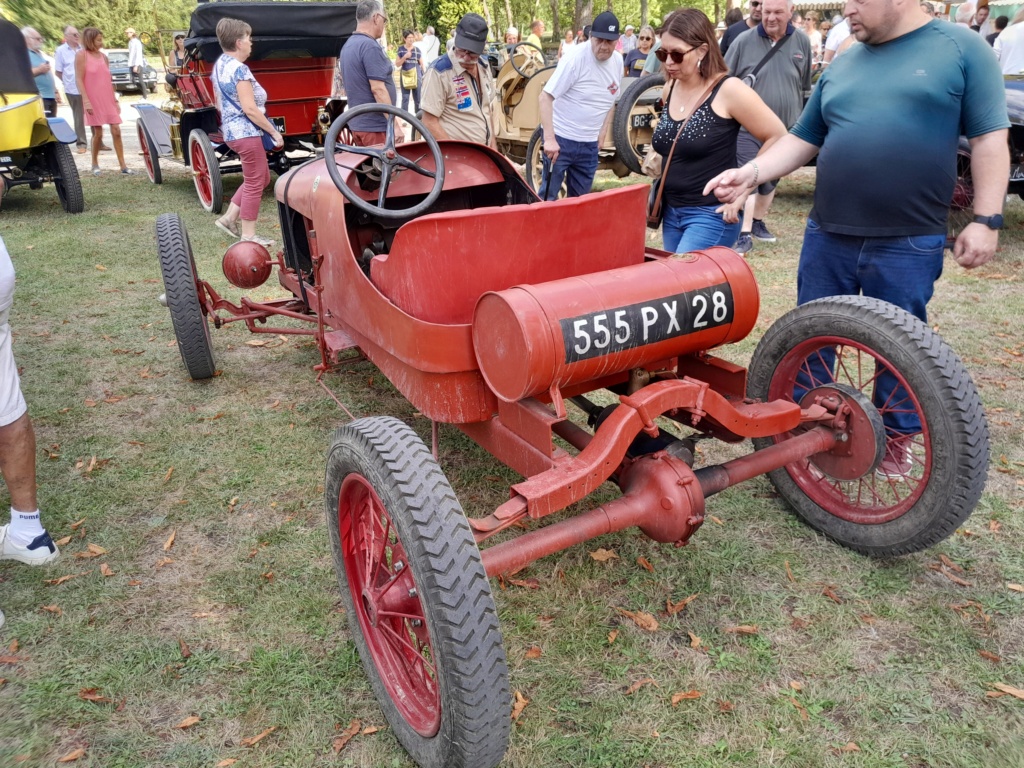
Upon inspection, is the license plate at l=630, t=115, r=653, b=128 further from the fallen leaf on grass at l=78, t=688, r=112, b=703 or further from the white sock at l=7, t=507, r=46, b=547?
the fallen leaf on grass at l=78, t=688, r=112, b=703

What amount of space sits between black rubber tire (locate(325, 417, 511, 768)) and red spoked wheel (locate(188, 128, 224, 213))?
7472mm

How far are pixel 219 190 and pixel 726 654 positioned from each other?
26.1 ft

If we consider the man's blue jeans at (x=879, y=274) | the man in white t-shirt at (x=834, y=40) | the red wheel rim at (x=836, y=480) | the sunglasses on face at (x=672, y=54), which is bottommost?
the red wheel rim at (x=836, y=480)

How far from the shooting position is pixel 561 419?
2.33m

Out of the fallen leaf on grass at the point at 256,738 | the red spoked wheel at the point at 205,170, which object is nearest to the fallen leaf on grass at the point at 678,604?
the fallen leaf on grass at the point at 256,738

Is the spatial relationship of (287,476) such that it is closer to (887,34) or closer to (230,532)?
(230,532)

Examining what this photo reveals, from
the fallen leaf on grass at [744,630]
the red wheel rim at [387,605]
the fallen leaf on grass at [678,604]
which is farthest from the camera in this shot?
the fallen leaf on grass at [678,604]

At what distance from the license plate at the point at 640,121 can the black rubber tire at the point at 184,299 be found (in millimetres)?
6283

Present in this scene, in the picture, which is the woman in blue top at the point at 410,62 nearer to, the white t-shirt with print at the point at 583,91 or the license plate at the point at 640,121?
the license plate at the point at 640,121

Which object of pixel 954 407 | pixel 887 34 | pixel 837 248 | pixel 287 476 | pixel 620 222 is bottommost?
pixel 287 476

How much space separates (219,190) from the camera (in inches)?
334

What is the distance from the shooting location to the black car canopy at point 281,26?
327 inches

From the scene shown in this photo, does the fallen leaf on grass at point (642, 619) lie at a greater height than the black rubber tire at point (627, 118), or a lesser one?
lesser

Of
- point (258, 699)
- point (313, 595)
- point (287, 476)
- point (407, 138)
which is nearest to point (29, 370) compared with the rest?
point (287, 476)
